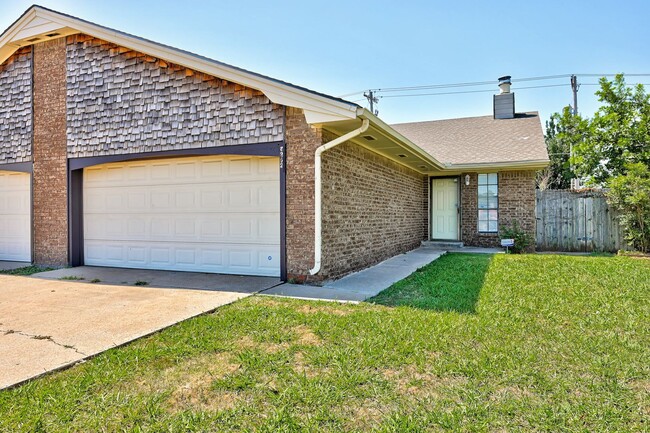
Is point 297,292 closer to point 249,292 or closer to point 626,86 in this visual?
point 249,292

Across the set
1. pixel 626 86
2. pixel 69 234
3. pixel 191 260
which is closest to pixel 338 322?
pixel 191 260

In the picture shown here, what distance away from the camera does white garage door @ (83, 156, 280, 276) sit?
7.16m

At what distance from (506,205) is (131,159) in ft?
33.8

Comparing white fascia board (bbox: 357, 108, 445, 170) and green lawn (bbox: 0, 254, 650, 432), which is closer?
green lawn (bbox: 0, 254, 650, 432)

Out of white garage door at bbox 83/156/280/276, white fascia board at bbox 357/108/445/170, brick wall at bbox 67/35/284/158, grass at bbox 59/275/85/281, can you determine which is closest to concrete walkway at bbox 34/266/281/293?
grass at bbox 59/275/85/281

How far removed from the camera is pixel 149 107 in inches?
296

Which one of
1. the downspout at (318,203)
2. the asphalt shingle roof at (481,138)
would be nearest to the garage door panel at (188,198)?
the downspout at (318,203)

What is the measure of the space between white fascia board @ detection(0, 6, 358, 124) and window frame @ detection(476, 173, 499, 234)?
8.20 m

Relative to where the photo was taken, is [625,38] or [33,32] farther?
[625,38]

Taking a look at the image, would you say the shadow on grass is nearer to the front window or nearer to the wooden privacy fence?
the front window

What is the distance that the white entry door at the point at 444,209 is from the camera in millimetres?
13109

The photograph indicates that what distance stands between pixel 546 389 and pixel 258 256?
17.2 feet

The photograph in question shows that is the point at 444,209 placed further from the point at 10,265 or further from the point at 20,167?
the point at 10,265

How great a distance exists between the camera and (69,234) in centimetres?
847
